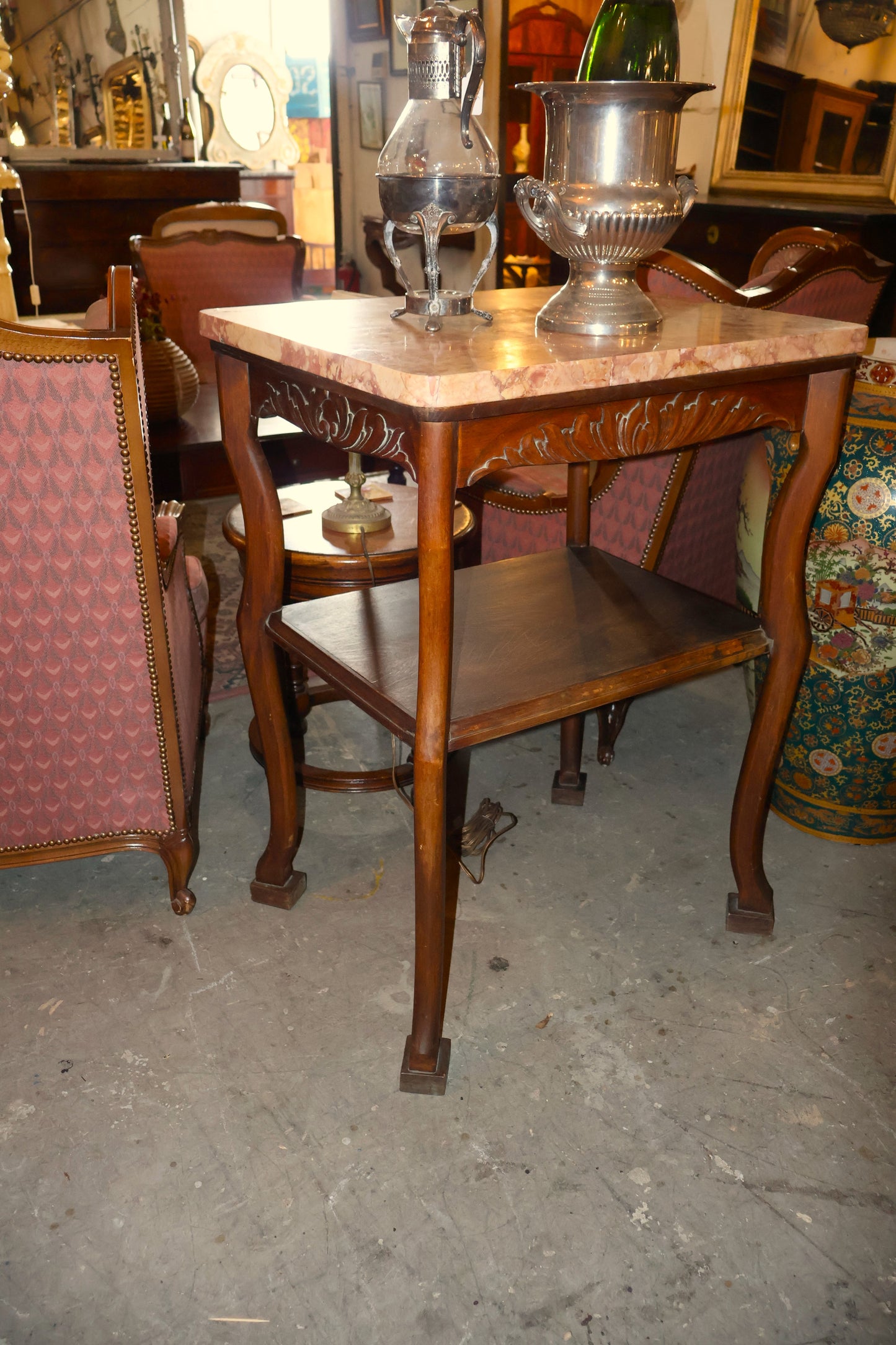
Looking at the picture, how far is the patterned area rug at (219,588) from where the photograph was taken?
2.58 metres

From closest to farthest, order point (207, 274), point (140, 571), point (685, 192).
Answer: point (685, 192)
point (140, 571)
point (207, 274)

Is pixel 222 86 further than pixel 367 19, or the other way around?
pixel 222 86

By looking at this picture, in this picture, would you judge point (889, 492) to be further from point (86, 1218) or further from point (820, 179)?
point (820, 179)

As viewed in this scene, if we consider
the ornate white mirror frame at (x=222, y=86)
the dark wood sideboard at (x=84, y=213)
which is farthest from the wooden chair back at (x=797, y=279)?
the ornate white mirror frame at (x=222, y=86)

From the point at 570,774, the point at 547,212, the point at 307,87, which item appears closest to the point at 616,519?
the point at 570,774

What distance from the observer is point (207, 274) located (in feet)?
12.4

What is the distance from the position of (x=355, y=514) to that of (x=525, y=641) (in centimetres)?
64

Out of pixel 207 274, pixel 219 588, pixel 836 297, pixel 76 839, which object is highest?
pixel 836 297

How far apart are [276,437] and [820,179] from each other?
8.65 feet

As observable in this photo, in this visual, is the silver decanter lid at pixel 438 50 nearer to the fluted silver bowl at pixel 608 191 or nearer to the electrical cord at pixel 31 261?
the fluted silver bowl at pixel 608 191

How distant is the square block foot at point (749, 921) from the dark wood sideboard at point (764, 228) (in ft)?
8.22

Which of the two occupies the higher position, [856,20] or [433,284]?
[856,20]

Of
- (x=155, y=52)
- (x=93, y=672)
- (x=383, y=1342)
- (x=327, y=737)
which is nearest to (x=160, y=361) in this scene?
(x=327, y=737)

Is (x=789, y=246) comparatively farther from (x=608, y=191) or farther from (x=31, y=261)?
(x=31, y=261)
